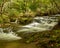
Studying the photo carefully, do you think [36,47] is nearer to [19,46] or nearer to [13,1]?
[19,46]

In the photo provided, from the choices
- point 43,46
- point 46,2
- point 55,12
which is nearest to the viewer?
point 43,46

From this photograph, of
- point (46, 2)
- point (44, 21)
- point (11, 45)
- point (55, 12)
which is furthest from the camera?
point (46, 2)

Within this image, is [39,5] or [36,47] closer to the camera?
[36,47]

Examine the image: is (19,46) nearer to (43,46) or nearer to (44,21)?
(43,46)

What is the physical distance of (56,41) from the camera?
1169 centimetres

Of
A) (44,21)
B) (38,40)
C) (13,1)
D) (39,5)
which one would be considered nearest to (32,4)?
(39,5)

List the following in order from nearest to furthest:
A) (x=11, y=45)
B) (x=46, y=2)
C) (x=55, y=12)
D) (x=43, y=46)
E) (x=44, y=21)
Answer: (x=43, y=46)
(x=11, y=45)
(x=44, y=21)
(x=55, y=12)
(x=46, y=2)

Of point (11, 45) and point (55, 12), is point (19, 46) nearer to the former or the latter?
point (11, 45)

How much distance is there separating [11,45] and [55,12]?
731 inches

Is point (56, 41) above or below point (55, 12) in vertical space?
above

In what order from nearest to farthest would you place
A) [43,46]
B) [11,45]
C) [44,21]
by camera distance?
[43,46] < [11,45] < [44,21]

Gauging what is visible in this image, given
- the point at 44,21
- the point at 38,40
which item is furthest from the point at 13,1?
the point at 38,40

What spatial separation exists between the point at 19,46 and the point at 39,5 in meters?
20.9

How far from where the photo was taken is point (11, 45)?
40.3 ft
